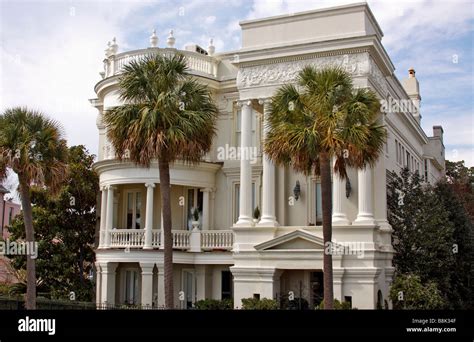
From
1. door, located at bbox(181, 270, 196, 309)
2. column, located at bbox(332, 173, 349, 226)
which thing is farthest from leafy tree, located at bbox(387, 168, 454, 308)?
door, located at bbox(181, 270, 196, 309)

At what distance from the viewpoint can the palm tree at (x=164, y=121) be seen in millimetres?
21391

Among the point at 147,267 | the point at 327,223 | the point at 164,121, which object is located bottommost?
the point at 147,267

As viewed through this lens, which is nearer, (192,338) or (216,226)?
(192,338)

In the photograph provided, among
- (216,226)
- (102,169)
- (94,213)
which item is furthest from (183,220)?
(94,213)

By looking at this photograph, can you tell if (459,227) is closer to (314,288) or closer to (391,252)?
(391,252)

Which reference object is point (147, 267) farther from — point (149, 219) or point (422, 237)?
point (422, 237)

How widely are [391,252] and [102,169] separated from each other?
14.3 m

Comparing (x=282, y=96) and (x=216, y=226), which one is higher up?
(x=282, y=96)

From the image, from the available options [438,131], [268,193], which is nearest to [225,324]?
[268,193]

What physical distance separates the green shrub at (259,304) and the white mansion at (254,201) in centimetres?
67

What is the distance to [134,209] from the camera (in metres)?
32.9

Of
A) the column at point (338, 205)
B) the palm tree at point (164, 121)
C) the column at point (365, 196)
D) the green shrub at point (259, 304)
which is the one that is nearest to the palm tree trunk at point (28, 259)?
the palm tree at point (164, 121)

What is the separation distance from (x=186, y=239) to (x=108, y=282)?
14.1ft

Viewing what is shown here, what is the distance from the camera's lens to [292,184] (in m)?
29.1
